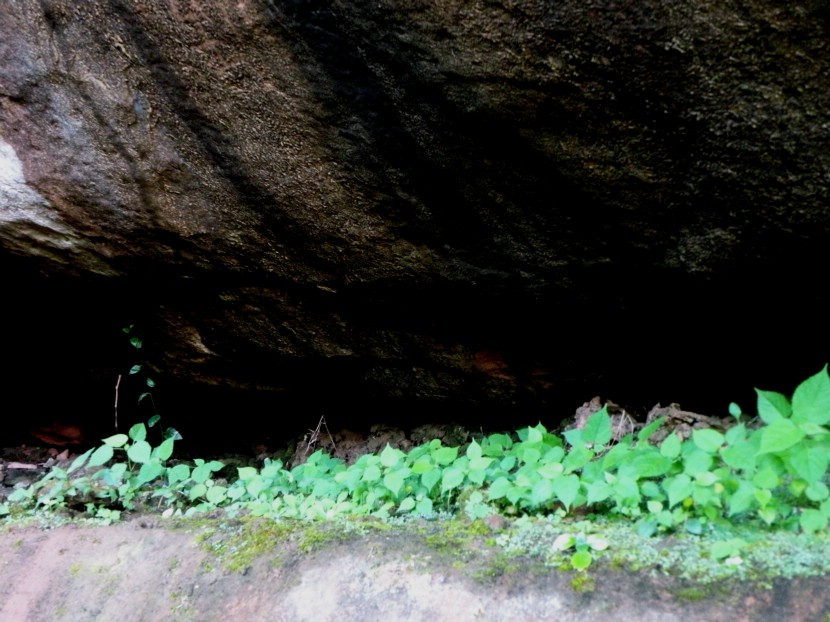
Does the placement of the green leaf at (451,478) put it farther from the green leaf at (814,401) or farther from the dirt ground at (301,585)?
the green leaf at (814,401)

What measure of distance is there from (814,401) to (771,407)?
93 mm

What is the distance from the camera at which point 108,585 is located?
1.89 metres

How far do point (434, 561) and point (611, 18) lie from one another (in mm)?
1523

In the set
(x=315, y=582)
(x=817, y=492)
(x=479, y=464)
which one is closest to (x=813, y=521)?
(x=817, y=492)

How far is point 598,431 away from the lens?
1967 mm

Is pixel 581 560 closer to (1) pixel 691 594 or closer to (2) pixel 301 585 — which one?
(1) pixel 691 594

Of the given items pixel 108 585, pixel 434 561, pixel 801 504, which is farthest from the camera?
pixel 108 585

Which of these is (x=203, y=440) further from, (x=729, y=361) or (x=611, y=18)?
(x=611, y=18)

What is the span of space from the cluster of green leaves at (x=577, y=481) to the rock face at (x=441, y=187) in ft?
1.83

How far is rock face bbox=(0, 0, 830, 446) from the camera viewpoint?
179 cm

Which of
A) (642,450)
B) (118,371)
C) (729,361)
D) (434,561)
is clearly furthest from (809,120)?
(118,371)

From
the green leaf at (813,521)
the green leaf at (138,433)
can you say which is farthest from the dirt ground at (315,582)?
the green leaf at (138,433)

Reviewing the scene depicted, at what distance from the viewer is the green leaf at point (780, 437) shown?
1.45m

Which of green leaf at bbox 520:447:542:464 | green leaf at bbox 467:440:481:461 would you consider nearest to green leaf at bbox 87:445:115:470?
green leaf at bbox 467:440:481:461
